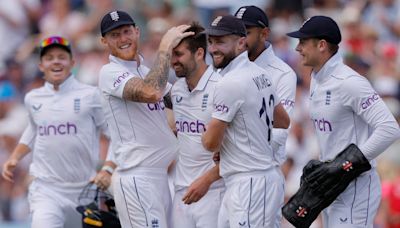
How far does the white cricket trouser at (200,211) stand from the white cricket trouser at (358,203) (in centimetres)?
105

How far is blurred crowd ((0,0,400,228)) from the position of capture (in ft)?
51.6

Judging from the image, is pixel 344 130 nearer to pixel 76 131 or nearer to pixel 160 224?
pixel 160 224

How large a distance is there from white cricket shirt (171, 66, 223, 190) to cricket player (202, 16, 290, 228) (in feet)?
1.37

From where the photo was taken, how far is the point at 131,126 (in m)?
11.1

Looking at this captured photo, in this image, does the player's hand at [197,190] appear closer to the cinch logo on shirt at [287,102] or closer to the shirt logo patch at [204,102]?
the shirt logo patch at [204,102]

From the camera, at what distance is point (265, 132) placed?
34.6ft

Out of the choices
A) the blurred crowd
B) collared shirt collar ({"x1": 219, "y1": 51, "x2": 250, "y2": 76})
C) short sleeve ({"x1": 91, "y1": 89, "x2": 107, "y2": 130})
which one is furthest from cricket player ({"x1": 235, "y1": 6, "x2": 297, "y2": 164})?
the blurred crowd

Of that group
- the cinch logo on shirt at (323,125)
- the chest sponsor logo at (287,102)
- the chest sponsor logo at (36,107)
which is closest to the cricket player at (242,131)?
the cinch logo on shirt at (323,125)

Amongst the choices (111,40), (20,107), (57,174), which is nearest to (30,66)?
(20,107)

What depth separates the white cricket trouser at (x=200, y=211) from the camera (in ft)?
35.9

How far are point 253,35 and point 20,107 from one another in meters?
7.57

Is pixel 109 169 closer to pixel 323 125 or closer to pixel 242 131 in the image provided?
pixel 242 131

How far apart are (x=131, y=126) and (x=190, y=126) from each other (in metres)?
0.54

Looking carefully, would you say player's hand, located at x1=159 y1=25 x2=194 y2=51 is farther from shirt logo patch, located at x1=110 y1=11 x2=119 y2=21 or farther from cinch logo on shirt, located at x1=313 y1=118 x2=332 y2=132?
cinch logo on shirt, located at x1=313 y1=118 x2=332 y2=132
